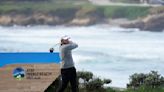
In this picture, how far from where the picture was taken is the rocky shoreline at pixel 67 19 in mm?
27487

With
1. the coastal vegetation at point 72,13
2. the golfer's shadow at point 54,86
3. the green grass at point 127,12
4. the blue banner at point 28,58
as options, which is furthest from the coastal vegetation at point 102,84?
the green grass at point 127,12

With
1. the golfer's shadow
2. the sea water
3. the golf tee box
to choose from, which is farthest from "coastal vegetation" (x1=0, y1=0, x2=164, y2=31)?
the golf tee box

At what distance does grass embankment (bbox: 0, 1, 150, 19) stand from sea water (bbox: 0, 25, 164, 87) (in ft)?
3.80

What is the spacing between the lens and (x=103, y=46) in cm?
2333

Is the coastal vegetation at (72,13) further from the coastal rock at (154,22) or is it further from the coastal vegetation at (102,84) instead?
the coastal vegetation at (102,84)

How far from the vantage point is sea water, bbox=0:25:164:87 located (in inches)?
736

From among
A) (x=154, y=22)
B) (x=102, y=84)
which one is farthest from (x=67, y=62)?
(x=154, y=22)

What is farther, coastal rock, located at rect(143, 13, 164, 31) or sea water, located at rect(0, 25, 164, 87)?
coastal rock, located at rect(143, 13, 164, 31)

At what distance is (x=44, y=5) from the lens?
29.3m

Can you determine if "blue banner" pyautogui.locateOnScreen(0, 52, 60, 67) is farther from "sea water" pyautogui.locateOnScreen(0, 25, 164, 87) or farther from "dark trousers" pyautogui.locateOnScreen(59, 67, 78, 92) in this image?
"sea water" pyautogui.locateOnScreen(0, 25, 164, 87)

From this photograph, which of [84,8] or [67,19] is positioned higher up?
[84,8]

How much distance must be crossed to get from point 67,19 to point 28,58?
19986 millimetres

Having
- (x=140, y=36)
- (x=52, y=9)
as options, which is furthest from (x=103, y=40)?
(x=52, y=9)

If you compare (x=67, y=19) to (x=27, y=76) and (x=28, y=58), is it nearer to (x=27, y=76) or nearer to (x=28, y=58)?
(x=28, y=58)
